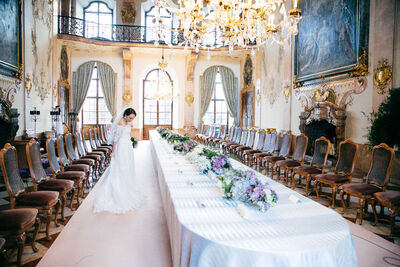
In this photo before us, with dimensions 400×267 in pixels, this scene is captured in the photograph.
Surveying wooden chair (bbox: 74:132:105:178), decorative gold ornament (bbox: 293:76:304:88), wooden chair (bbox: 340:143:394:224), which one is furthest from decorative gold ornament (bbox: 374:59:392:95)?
wooden chair (bbox: 74:132:105:178)

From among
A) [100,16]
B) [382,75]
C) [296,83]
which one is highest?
[100,16]

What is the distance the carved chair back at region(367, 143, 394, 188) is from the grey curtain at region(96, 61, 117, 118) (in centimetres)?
1109

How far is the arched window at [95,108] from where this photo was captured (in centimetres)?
1263

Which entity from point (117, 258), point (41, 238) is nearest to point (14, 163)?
point (41, 238)

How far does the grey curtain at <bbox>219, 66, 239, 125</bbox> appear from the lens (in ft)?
43.4

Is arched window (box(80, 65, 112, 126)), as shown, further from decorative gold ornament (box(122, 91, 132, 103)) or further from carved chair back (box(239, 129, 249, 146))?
carved chair back (box(239, 129, 249, 146))

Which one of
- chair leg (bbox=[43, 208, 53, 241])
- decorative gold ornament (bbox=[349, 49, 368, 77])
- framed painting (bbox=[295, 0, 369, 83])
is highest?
framed painting (bbox=[295, 0, 369, 83])

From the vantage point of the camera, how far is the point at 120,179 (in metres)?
3.74

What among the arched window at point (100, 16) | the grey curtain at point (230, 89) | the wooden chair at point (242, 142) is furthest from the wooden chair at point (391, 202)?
the arched window at point (100, 16)

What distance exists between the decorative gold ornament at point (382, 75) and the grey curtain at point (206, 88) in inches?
339

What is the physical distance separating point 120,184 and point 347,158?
370 centimetres

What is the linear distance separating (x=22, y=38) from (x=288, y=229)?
321 inches

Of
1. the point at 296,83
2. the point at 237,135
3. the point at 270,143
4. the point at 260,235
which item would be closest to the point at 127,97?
the point at 237,135

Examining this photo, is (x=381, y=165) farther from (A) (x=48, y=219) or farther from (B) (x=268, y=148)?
(A) (x=48, y=219)
